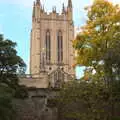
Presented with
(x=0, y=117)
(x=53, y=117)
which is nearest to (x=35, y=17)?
(x=53, y=117)

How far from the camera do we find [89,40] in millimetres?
30734

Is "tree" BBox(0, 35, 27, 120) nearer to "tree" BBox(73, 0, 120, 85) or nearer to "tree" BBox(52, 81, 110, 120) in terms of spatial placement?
"tree" BBox(52, 81, 110, 120)

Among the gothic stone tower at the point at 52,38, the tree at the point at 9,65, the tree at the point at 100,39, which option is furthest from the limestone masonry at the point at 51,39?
the tree at the point at 9,65

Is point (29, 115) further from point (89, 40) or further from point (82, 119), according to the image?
point (89, 40)

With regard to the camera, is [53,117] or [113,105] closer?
[113,105]

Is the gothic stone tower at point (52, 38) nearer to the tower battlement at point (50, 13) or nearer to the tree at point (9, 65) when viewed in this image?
the tower battlement at point (50, 13)

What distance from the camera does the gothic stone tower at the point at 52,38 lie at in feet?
326

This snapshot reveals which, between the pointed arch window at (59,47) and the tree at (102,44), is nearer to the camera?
the tree at (102,44)

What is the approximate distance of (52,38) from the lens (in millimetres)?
104625

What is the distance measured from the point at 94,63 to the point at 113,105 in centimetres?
348

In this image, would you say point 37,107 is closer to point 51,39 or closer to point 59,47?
point 59,47

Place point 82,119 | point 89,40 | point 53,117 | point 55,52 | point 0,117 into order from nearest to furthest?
point 0,117
point 82,119
point 89,40
point 53,117
point 55,52

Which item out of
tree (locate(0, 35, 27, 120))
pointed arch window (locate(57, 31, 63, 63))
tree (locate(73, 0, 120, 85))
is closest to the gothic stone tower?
pointed arch window (locate(57, 31, 63, 63))

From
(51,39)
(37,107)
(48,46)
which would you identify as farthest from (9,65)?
(51,39)
